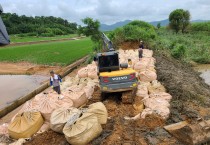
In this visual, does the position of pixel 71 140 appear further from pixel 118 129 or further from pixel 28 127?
pixel 28 127

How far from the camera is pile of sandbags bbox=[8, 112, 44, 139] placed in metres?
7.65

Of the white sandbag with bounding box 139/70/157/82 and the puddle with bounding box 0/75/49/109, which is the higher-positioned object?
the white sandbag with bounding box 139/70/157/82

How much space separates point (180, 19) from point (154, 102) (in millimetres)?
47067

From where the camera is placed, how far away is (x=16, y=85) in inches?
663

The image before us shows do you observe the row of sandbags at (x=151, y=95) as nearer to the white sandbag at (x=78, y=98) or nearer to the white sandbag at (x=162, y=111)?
the white sandbag at (x=162, y=111)

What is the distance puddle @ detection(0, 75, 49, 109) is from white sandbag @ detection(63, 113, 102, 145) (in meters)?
7.27

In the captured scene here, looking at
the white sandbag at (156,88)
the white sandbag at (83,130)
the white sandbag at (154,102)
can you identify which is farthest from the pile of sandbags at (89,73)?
the white sandbag at (83,130)

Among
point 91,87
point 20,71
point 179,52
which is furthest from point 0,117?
point 179,52

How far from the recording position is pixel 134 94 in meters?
9.84

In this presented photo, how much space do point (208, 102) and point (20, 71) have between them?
15070 millimetres

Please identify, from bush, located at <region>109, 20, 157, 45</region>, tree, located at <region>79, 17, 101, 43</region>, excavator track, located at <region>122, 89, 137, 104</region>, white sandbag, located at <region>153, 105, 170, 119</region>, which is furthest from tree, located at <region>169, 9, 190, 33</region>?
white sandbag, located at <region>153, 105, 170, 119</region>

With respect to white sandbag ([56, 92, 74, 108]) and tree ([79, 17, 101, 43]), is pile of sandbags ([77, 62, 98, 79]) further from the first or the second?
tree ([79, 17, 101, 43])

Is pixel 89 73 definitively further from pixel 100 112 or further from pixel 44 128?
pixel 100 112

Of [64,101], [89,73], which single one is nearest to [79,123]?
[64,101]
